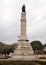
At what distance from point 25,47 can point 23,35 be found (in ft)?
9.01

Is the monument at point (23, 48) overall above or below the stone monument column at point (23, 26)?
below

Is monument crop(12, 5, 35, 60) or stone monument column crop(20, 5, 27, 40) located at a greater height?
stone monument column crop(20, 5, 27, 40)

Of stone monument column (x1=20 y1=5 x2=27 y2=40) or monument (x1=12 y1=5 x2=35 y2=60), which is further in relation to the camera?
stone monument column (x1=20 y1=5 x2=27 y2=40)

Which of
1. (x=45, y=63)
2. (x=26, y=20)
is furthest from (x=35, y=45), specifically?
(x=45, y=63)

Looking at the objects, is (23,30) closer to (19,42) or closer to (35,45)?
(19,42)

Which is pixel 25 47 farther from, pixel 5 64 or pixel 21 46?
pixel 5 64

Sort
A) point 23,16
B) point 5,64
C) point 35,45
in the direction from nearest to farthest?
1. point 5,64
2. point 23,16
3. point 35,45

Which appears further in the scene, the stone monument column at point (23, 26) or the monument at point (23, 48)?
the stone monument column at point (23, 26)

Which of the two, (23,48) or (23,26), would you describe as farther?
(23,26)

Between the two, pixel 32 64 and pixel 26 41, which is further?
pixel 26 41

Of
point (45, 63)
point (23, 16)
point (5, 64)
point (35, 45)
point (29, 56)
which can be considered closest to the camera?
point (5, 64)

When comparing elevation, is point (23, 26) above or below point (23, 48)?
above

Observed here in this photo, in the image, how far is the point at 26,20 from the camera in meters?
49.4

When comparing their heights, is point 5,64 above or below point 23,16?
below
